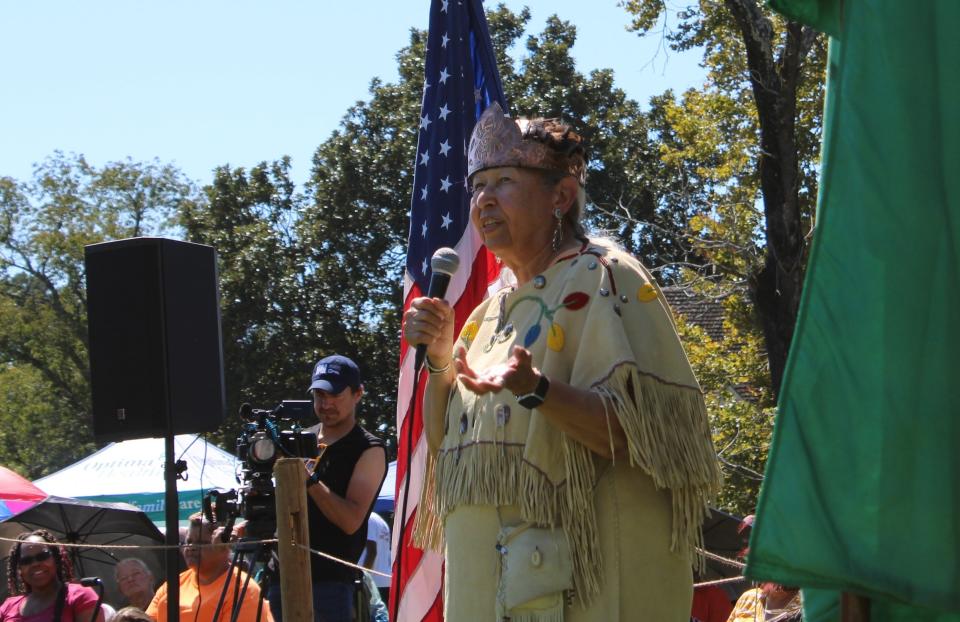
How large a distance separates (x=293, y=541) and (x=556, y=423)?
1663 millimetres

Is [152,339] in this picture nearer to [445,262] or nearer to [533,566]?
[445,262]

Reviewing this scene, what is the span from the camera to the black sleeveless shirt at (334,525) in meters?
4.82

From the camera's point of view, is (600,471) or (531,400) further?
(600,471)

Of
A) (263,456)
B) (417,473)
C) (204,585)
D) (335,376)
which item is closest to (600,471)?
(417,473)

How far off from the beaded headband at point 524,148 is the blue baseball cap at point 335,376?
1983mm

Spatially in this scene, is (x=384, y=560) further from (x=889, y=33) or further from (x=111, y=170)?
(x=111, y=170)

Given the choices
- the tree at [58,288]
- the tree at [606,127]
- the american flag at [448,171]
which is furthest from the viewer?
the tree at [58,288]

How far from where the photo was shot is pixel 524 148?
10.5 ft

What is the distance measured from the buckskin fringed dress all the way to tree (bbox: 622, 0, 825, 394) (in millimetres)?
8607

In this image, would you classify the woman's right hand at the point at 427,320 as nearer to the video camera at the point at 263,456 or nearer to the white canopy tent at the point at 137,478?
the video camera at the point at 263,456

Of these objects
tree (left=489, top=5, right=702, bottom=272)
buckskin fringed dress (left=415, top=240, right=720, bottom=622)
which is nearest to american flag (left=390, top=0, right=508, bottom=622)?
buckskin fringed dress (left=415, top=240, right=720, bottom=622)

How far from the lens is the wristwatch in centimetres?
260

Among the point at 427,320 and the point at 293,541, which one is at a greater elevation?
the point at 427,320

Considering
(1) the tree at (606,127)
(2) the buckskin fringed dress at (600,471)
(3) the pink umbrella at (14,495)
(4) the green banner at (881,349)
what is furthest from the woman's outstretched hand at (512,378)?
(1) the tree at (606,127)
